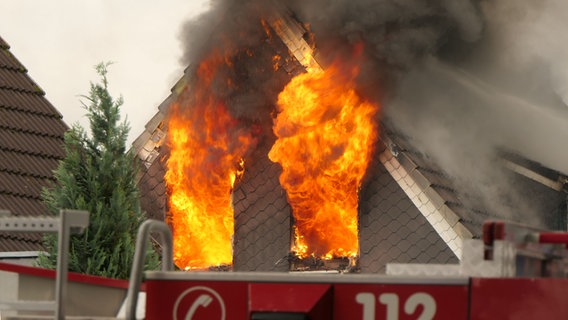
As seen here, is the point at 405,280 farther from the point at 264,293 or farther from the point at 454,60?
the point at 454,60

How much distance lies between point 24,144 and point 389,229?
16.5 ft

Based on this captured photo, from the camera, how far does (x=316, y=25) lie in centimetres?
1716

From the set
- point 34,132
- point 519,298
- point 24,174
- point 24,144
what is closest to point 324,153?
point 34,132

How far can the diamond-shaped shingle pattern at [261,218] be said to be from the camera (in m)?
17.7

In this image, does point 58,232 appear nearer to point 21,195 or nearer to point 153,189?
point 21,195

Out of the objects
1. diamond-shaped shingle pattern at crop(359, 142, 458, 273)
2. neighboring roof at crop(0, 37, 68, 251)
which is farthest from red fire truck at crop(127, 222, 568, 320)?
diamond-shaped shingle pattern at crop(359, 142, 458, 273)

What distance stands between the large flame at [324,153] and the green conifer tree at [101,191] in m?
4.32

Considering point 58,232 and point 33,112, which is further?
point 33,112

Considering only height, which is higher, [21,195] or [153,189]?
[153,189]

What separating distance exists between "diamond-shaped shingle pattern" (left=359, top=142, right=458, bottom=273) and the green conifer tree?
4.51 meters

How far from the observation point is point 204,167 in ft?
59.4

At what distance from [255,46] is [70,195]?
18.8 feet

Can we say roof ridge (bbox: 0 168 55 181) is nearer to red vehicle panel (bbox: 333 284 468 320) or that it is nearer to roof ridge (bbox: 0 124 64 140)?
roof ridge (bbox: 0 124 64 140)

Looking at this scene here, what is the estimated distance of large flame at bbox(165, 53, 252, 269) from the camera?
59.2 ft
